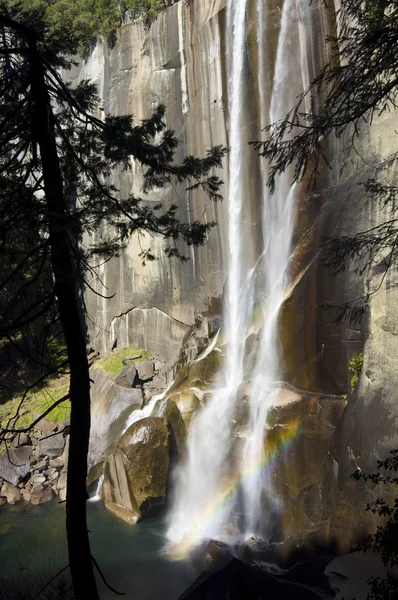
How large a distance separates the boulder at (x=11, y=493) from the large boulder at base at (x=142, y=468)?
3.33 meters

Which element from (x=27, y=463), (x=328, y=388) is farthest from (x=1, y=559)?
(x=328, y=388)

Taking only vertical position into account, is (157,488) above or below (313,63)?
below

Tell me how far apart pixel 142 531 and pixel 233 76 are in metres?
11.6

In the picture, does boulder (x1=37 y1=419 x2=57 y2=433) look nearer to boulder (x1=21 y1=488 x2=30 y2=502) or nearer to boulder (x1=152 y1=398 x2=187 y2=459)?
boulder (x1=21 y1=488 x2=30 y2=502)

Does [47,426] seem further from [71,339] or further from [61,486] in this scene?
[71,339]

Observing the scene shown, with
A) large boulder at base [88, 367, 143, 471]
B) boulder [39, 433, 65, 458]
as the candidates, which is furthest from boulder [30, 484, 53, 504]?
boulder [39, 433, 65, 458]

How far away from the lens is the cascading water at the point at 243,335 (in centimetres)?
1019

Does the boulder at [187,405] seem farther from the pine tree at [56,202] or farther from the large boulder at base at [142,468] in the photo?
the pine tree at [56,202]

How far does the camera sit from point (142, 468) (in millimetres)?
11211

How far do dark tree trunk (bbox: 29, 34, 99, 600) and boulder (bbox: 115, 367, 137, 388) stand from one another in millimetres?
11600

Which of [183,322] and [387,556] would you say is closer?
[387,556]

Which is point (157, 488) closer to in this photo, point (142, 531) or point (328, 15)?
point (142, 531)

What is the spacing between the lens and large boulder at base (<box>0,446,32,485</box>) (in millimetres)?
14367

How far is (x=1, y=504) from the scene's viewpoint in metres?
13.4
